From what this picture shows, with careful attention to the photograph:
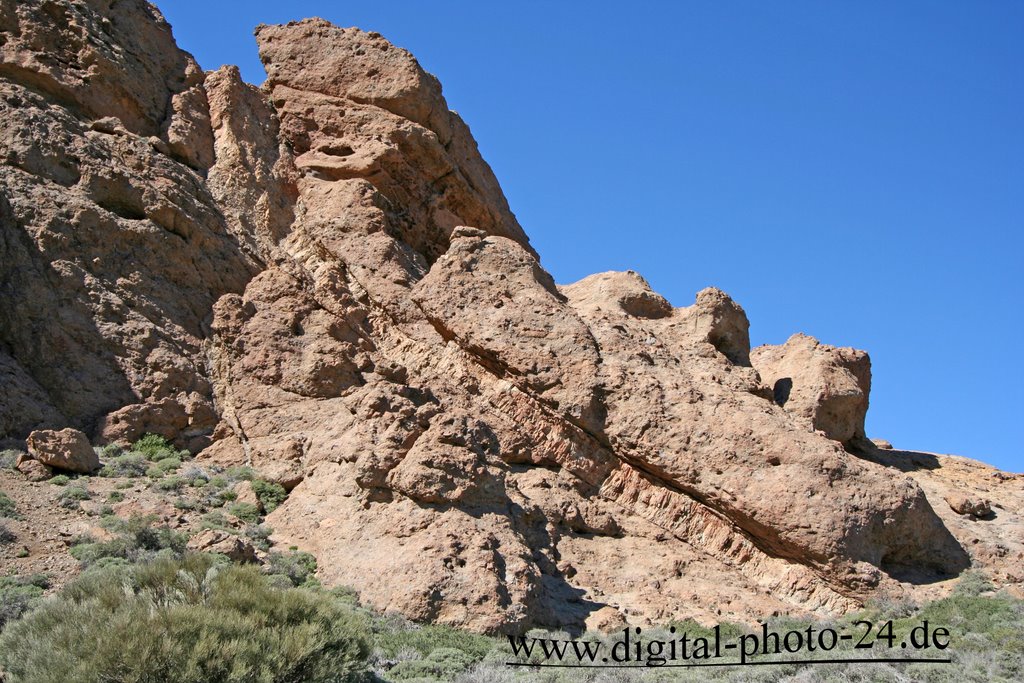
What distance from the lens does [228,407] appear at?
57.1 feet

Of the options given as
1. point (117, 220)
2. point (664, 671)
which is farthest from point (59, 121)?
point (664, 671)

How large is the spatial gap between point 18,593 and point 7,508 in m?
2.32

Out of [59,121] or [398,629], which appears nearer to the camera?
[398,629]

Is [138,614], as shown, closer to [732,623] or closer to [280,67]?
[732,623]

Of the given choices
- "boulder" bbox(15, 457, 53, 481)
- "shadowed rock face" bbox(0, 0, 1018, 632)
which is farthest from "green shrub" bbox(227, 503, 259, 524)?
"boulder" bbox(15, 457, 53, 481)

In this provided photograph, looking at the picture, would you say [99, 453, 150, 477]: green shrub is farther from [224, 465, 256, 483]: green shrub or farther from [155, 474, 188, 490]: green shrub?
[224, 465, 256, 483]: green shrub

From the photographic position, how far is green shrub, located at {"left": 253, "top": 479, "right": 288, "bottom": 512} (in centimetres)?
1543

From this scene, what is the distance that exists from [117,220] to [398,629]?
32.3 feet

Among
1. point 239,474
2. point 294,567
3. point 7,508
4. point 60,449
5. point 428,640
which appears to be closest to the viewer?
point 428,640

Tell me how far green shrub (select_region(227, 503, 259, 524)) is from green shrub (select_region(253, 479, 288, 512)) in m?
0.27

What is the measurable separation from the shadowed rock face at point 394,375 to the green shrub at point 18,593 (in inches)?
138

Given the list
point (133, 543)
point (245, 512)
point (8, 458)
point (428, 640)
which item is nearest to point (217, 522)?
point (245, 512)

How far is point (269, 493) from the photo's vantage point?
1565 centimetres

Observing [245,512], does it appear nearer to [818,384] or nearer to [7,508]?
[7,508]
